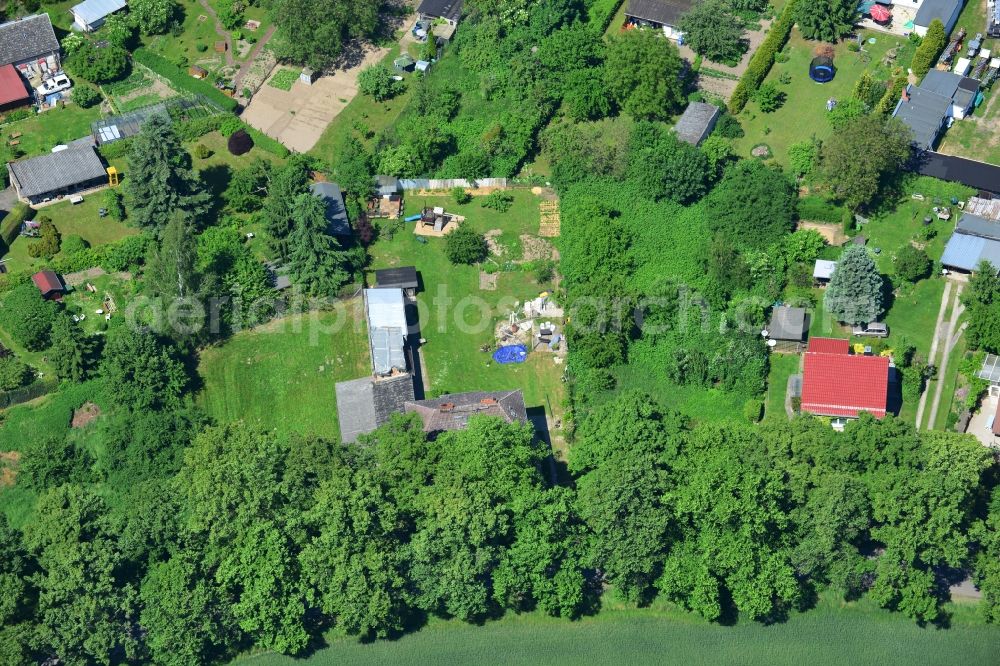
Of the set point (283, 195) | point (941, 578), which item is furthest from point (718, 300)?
point (283, 195)

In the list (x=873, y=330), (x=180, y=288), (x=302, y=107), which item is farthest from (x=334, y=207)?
(x=873, y=330)

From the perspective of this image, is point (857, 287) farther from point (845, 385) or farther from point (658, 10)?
point (658, 10)

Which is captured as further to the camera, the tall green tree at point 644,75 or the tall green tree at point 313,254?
the tall green tree at point 644,75

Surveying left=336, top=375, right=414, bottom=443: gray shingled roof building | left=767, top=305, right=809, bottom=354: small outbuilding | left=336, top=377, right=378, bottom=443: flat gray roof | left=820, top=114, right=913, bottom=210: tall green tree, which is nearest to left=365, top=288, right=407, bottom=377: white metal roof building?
left=336, top=375, right=414, bottom=443: gray shingled roof building

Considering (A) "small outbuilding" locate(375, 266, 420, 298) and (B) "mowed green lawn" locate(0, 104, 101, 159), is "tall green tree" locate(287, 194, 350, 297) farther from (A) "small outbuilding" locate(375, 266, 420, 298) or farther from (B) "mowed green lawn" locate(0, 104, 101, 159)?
(B) "mowed green lawn" locate(0, 104, 101, 159)

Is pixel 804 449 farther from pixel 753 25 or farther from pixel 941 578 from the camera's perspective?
pixel 753 25

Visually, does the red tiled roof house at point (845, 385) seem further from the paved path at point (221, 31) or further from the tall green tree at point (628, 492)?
the paved path at point (221, 31)

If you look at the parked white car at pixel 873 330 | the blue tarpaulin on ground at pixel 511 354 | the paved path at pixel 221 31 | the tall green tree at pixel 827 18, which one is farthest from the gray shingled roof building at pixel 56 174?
the parked white car at pixel 873 330
